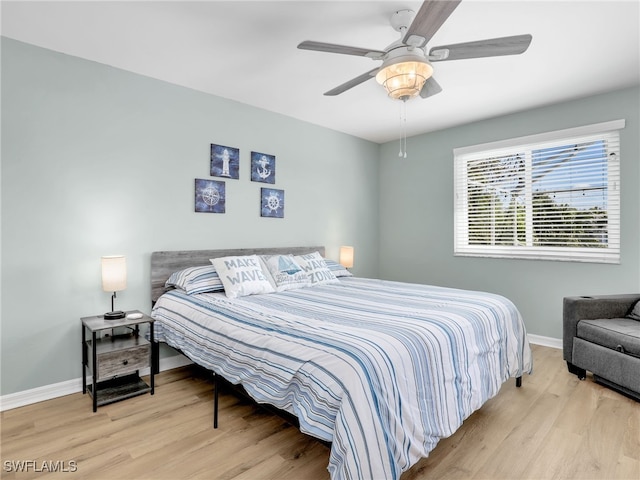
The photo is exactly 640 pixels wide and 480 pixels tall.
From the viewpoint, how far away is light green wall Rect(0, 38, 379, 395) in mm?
2484

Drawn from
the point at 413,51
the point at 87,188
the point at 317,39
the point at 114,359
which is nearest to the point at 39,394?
the point at 114,359

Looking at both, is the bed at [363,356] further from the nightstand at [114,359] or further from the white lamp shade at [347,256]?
the white lamp shade at [347,256]

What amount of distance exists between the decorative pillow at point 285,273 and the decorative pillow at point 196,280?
0.50 m

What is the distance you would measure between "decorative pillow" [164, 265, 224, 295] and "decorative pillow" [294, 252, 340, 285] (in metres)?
0.88

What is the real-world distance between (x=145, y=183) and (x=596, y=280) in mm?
4378

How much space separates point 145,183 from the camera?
10.0 ft

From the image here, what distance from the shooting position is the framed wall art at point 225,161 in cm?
346

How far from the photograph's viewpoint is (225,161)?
354cm

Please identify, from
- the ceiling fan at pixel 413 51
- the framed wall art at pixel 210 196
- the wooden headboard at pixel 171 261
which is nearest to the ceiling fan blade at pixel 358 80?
the ceiling fan at pixel 413 51

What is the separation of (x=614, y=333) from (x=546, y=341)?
1.22m

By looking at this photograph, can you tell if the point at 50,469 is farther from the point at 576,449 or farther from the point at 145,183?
the point at 576,449

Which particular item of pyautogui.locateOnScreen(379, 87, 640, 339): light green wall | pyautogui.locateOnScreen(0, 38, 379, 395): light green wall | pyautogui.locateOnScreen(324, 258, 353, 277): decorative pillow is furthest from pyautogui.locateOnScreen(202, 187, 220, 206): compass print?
pyautogui.locateOnScreen(379, 87, 640, 339): light green wall

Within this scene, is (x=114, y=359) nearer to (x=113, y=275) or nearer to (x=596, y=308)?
(x=113, y=275)

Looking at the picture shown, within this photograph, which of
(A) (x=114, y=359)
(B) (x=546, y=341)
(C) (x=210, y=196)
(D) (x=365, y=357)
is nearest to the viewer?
(D) (x=365, y=357)
